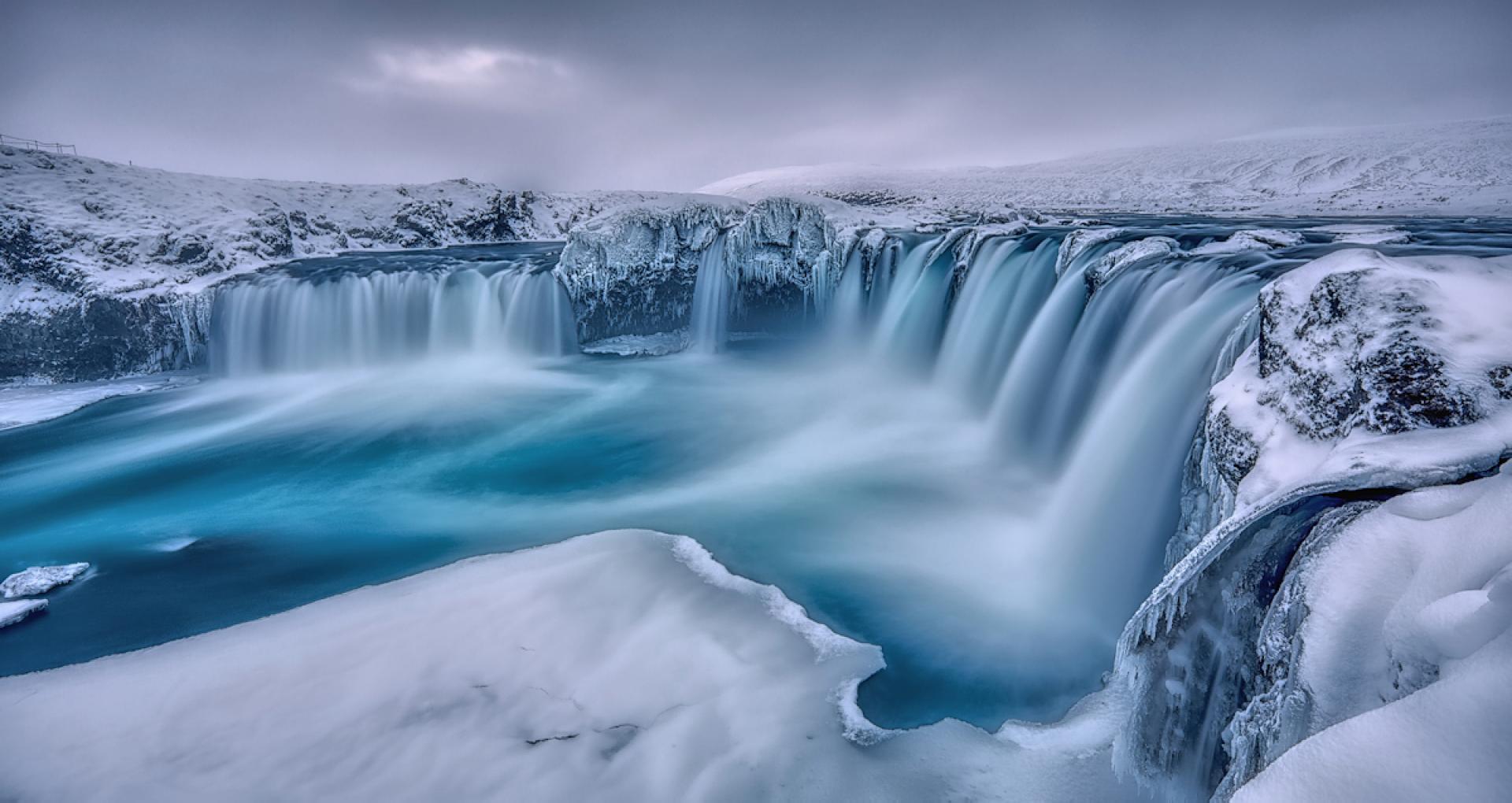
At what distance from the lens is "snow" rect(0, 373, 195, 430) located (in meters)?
11.6

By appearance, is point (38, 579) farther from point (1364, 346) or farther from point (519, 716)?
point (1364, 346)

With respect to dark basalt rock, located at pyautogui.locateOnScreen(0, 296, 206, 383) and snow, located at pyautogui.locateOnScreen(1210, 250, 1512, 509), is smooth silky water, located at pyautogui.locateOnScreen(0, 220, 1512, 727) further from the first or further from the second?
snow, located at pyautogui.locateOnScreen(1210, 250, 1512, 509)

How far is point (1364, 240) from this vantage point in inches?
278

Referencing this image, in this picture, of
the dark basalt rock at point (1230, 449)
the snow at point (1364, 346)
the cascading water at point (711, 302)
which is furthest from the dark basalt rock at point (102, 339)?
the snow at point (1364, 346)

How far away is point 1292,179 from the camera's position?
92.6 feet

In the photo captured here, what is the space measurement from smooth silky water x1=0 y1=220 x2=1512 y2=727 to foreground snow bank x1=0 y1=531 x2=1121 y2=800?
41 cm

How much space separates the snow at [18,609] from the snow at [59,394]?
881 cm

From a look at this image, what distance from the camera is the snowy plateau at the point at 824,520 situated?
1.88 m

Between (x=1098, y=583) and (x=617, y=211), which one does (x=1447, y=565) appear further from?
(x=617, y=211)

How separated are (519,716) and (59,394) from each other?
16.2 m

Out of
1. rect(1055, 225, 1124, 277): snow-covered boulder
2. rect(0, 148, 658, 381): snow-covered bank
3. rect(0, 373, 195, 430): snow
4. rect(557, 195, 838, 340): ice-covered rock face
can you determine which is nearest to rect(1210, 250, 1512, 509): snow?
rect(1055, 225, 1124, 277): snow-covered boulder

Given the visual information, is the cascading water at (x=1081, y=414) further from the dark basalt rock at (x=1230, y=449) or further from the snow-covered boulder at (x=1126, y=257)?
the dark basalt rock at (x=1230, y=449)

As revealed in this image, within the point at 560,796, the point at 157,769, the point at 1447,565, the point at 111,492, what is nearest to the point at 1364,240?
the point at 1447,565

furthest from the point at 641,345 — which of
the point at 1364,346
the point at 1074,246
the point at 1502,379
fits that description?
the point at 1502,379
